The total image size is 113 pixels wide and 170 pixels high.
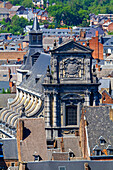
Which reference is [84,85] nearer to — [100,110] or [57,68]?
[57,68]

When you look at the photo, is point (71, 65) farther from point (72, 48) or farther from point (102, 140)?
point (102, 140)

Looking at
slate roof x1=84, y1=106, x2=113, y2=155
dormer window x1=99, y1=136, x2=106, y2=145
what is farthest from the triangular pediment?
dormer window x1=99, y1=136, x2=106, y2=145

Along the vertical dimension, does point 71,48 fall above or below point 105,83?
above

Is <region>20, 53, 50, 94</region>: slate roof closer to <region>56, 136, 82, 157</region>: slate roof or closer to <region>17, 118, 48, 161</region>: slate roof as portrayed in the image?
<region>17, 118, 48, 161</region>: slate roof

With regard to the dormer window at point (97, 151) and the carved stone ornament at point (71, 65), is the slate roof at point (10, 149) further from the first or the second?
the dormer window at point (97, 151)

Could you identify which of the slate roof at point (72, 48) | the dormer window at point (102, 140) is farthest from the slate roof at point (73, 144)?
the slate roof at point (72, 48)

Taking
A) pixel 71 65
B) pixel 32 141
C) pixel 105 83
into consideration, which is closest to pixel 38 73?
pixel 105 83
